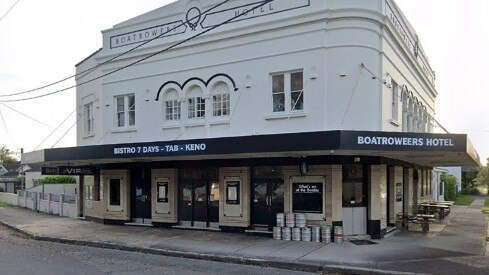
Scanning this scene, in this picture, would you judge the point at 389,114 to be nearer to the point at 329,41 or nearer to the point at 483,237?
the point at 329,41

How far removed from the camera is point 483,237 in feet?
53.8

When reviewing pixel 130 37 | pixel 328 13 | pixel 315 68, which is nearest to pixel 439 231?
pixel 315 68

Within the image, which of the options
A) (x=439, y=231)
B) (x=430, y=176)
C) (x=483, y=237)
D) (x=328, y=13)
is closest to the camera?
(x=328, y=13)

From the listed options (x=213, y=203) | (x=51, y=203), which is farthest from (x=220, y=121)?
(x=51, y=203)

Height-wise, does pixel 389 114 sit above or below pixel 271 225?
above

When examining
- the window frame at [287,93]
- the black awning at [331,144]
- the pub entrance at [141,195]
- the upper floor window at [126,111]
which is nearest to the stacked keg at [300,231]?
the black awning at [331,144]

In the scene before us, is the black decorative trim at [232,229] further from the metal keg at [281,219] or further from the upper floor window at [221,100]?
the upper floor window at [221,100]

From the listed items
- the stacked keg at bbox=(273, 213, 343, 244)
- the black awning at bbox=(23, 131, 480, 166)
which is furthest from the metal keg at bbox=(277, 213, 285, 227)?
the black awning at bbox=(23, 131, 480, 166)

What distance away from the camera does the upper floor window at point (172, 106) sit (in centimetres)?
1864

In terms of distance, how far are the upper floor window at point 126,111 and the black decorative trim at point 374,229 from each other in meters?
9.87

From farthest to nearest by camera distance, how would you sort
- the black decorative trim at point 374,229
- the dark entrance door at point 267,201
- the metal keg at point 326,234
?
the dark entrance door at point 267,201 < the black decorative trim at point 374,229 < the metal keg at point 326,234

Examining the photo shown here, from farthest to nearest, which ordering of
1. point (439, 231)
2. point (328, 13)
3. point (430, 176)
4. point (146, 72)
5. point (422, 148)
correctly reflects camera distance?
point (430, 176) < point (146, 72) < point (439, 231) < point (328, 13) < point (422, 148)

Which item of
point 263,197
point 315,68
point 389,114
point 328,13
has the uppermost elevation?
point 328,13

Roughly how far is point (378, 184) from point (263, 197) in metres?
3.72
